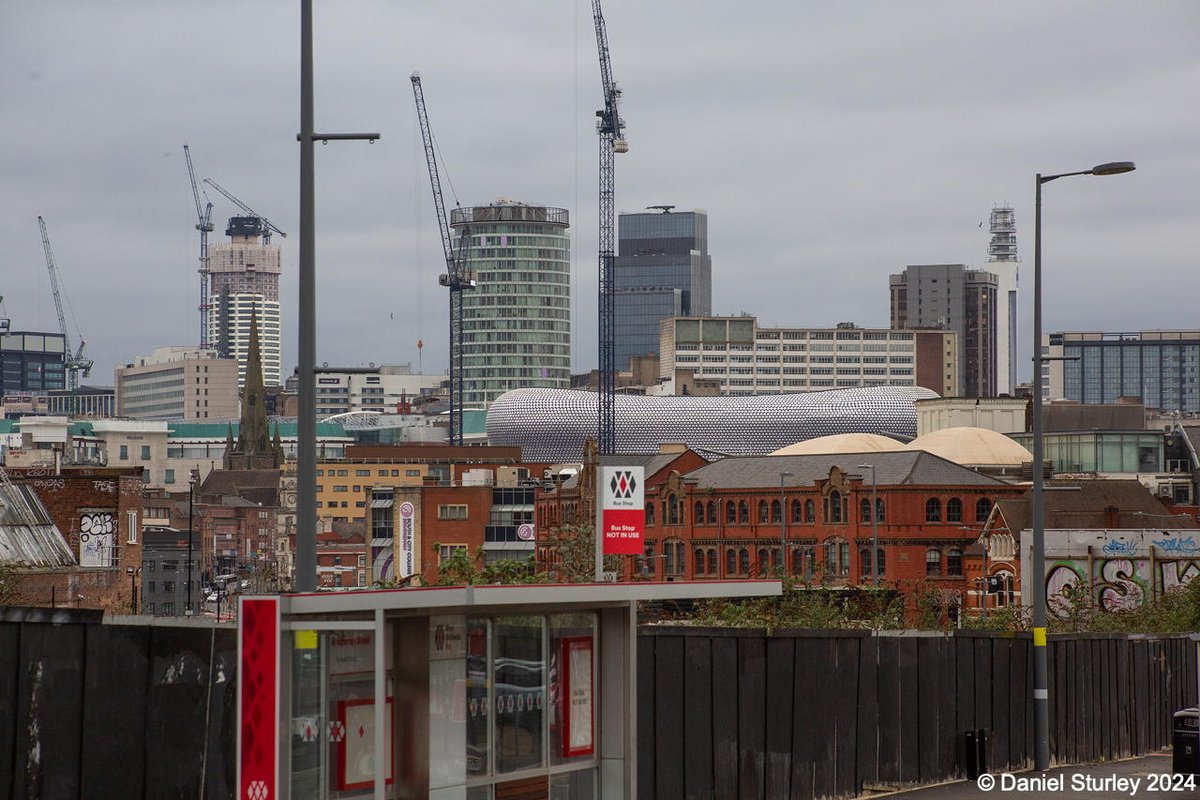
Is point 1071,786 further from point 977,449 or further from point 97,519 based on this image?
point 977,449

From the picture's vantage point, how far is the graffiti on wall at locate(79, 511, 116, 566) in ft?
216

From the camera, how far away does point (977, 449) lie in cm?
14650

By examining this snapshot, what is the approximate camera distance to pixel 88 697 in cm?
1770

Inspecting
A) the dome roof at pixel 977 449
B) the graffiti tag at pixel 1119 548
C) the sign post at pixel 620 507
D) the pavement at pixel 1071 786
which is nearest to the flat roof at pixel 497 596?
the sign post at pixel 620 507

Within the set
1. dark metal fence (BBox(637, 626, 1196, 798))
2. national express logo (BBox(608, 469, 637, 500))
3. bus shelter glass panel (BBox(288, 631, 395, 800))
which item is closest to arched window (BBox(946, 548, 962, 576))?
dark metal fence (BBox(637, 626, 1196, 798))

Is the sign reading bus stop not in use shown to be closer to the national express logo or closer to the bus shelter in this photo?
the national express logo

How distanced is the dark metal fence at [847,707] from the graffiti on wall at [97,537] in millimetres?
39070

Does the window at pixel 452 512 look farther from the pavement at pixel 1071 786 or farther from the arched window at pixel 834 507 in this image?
the pavement at pixel 1071 786

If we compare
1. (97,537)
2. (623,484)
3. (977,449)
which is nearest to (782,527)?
(977,449)

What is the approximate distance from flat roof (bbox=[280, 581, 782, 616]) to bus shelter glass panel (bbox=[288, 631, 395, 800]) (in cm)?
31

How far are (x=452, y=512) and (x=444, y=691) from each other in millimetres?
125809

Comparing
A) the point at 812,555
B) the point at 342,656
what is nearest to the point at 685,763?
the point at 342,656

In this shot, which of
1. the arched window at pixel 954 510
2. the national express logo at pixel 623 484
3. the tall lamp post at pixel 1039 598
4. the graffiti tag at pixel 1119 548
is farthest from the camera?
the arched window at pixel 954 510

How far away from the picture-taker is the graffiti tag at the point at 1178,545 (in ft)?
280
